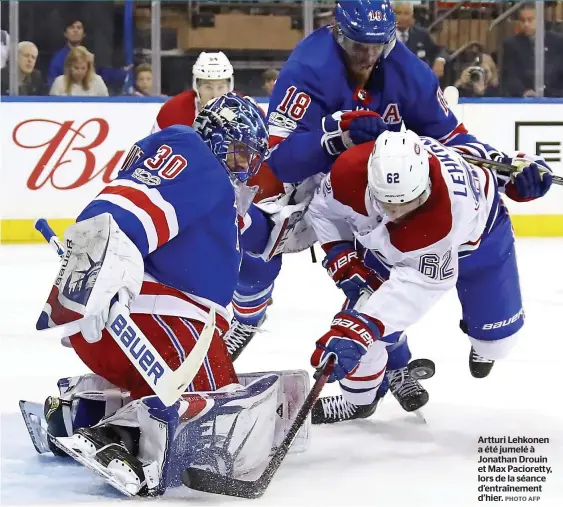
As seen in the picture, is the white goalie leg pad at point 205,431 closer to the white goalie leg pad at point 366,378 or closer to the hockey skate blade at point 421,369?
the white goalie leg pad at point 366,378

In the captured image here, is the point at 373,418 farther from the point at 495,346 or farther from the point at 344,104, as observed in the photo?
the point at 344,104

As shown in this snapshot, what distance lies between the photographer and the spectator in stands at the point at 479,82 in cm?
696

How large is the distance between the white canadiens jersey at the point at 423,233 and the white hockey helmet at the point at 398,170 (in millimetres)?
76

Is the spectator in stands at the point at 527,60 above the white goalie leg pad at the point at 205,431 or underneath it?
above

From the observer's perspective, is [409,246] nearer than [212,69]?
Yes

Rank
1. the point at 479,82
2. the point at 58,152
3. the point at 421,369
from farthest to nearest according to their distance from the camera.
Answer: the point at 479,82, the point at 58,152, the point at 421,369

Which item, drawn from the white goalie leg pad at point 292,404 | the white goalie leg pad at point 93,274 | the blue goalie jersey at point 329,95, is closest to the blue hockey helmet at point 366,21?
the blue goalie jersey at point 329,95

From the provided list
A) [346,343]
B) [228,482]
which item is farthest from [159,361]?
[346,343]

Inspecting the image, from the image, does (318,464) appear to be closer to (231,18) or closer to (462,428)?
(462,428)

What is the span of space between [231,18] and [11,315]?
2.84m

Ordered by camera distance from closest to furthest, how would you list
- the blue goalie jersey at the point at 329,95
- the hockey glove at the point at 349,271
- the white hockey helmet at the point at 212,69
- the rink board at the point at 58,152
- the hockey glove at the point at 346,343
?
1. the hockey glove at the point at 346,343
2. the hockey glove at the point at 349,271
3. the blue goalie jersey at the point at 329,95
4. the white hockey helmet at the point at 212,69
5. the rink board at the point at 58,152

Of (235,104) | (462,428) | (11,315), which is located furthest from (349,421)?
(11,315)

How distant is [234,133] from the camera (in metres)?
2.48

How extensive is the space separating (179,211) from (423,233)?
1.97 feet
